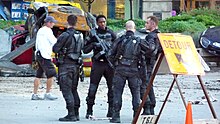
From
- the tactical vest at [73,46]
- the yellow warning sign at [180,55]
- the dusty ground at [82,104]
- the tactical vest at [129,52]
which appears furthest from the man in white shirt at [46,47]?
the yellow warning sign at [180,55]

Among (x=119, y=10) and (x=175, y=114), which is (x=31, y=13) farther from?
(x=119, y=10)

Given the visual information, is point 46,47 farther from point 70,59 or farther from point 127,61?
point 127,61

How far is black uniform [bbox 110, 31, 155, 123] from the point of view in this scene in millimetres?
13109

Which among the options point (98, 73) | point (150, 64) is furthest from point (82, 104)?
point (150, 64)

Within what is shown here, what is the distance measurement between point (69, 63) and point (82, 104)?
3.02m

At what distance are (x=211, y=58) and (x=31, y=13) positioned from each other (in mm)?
7310

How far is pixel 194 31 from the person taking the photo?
29.5 meters

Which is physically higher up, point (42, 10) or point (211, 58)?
point (42, 10)

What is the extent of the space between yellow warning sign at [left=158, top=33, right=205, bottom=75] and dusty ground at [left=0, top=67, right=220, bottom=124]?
112 inches

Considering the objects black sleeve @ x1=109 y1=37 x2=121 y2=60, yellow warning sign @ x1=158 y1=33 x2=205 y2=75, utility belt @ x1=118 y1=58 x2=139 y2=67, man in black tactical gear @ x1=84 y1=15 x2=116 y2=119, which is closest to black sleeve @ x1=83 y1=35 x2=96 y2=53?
man in black tactical gear @ x1=84 y1=15 x2=116 y2=119

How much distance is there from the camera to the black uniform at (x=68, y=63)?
1359 centimetres

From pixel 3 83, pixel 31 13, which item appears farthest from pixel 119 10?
pixel 3 83

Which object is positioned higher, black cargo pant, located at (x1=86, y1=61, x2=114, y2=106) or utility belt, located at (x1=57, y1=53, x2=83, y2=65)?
utility belt, located at (x1=57, y1=53, x2=83, y2=65)

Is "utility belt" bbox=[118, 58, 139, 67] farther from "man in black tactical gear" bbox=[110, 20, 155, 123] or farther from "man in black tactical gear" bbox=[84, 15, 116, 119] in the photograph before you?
"man in black tactical gear" bbox=[84, 15, 116, 119]
